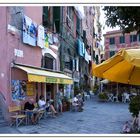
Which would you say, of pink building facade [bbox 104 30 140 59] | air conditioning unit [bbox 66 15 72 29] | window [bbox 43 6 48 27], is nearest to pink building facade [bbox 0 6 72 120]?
window [bbox 43 6 48 27]

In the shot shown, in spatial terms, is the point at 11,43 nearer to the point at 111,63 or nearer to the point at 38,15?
the point at 38,15

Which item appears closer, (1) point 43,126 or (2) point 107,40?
(1) point 43,126

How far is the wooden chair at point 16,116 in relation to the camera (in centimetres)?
1263

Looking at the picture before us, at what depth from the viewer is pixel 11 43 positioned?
43.5ft

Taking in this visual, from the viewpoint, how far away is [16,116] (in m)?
12.7

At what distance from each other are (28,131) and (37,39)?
5.27 meters

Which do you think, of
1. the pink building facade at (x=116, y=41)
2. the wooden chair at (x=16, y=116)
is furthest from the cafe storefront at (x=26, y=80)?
the pink building facade at (x=116, y=41)

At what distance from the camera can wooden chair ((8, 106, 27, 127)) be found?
12633 millimetres

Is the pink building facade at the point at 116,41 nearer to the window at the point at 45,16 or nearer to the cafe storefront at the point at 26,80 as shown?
the window at the point at 45,16

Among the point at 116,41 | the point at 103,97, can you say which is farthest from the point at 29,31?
the point at 116,41

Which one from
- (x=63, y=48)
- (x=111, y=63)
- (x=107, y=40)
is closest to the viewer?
(x=111, y=63)

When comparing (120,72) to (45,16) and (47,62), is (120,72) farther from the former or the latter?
(45,16)

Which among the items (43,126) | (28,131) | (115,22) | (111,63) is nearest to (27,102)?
(43,126)

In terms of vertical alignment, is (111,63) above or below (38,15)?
below
